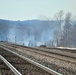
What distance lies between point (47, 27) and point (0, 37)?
75883 millimetres

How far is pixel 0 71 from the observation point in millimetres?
14016

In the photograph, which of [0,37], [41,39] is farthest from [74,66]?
[0,37]

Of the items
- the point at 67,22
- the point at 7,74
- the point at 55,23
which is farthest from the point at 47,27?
the point at 7,74

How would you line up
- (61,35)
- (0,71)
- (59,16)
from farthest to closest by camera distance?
(59,16) < (61,35) < (0,71)

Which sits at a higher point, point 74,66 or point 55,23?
point 55,23

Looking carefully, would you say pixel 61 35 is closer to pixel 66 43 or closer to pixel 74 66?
pixel 66 43

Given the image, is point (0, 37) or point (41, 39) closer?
point (41, 39)

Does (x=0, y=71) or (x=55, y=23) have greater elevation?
(x=55, y=23)

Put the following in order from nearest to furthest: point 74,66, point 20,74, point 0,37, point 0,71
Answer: point 20,74 < point 0,71 < point 74,66 < point 0,37

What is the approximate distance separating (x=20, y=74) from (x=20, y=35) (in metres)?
133

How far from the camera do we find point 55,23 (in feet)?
310

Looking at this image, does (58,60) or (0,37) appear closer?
(58,60)

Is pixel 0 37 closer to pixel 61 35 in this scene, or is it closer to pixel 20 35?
pixel 20 35

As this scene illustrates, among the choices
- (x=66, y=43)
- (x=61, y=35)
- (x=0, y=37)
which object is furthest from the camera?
(x=0, y=37)
